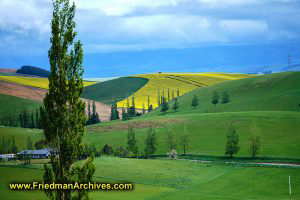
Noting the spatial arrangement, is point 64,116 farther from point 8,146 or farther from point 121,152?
point 8,146

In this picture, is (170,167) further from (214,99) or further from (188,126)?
(214,99)

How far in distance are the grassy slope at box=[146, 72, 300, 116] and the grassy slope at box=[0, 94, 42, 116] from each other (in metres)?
53.8

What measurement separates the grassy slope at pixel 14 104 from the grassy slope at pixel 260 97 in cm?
5375

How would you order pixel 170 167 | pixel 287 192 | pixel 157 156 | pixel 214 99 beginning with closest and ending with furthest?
pixel 287 192, pixel 170 167, pixel 157 156, pixel 214 99

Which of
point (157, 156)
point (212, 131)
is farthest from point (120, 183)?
point (212, 131)

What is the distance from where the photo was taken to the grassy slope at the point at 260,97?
15388 centimetres

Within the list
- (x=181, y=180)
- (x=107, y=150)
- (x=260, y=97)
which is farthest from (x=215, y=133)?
(x=260, y=97)

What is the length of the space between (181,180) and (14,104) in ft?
449

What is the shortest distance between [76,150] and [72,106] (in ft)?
9.03

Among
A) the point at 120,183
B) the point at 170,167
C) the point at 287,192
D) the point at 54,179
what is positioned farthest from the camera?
the point at 170,167

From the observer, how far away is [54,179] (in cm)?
2725

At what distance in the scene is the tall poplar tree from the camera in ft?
89.4

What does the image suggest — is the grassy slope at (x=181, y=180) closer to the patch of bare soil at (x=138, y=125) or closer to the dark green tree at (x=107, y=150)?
the dark green tree at (x=107, y=150)

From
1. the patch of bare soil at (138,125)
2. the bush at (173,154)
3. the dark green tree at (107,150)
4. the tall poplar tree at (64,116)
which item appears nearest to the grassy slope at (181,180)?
the bush at (173,154)
